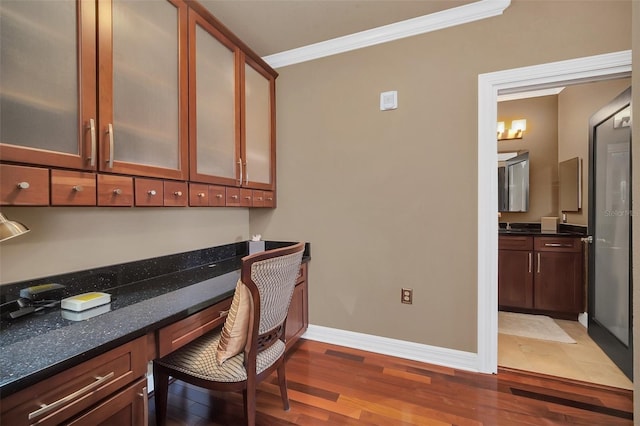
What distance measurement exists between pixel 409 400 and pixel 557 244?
2.44 m

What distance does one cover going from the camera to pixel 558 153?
337cm

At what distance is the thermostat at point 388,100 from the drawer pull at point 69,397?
7.27 ft

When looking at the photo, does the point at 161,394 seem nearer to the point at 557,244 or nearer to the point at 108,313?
the point at 108,313

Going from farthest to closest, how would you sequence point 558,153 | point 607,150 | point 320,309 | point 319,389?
point 558,153
point 320,309
point 607,150
point 319,389

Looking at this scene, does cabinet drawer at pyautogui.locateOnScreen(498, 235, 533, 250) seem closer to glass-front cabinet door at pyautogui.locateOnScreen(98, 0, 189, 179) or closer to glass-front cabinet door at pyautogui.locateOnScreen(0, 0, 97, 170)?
glass-front cabinet door at pyautogui.locateOnScreen(98, 0, 189, 179)

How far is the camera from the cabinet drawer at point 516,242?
3.00m

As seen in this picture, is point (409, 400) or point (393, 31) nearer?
point (409, 400)

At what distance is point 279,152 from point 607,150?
2677 mm

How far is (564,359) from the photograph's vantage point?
214cm

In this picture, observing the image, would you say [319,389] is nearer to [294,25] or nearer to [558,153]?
[294,25]

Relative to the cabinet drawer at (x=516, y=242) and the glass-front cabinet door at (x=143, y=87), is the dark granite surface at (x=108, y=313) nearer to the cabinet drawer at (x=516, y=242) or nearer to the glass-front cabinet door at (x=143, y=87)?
the glass-front cabinet door at (x=143, y=87)

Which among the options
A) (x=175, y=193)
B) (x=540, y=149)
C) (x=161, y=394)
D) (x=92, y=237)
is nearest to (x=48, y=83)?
(x=175, y=193)

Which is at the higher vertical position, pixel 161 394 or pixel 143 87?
pixel 143 87

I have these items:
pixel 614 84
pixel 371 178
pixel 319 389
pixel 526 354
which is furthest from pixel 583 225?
pixel 319 389
